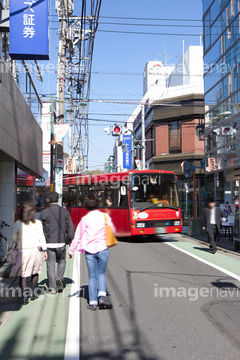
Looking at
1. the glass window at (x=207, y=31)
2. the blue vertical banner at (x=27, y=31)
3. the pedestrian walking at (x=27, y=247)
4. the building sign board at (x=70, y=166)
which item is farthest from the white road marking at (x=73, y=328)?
the building sign board at (x=70, y=166)

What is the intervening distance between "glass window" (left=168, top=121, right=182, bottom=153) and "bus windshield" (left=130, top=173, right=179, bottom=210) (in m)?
14.6

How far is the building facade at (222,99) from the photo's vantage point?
15.9 metres

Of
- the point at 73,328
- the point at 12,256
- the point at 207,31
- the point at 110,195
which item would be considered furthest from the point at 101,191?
the point at 73,328

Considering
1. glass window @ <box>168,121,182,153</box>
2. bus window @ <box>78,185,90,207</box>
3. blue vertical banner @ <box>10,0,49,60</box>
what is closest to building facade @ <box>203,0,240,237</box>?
bus window @ <box>78,185,90,207</box>

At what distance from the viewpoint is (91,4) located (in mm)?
11414

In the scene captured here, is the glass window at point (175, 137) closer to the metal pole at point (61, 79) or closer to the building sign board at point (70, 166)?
the building sign board at point (70, 166)

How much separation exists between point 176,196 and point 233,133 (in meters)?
3.51

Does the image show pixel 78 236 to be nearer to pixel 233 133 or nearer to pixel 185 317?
pixel 185 317

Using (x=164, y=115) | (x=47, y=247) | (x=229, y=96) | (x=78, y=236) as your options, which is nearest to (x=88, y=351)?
(x=78, y=236)

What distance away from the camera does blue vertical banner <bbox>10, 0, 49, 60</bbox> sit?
9.88m

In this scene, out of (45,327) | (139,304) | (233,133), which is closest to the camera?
(45,327)

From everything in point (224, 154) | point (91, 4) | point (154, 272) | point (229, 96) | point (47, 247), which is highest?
point (91, 4)

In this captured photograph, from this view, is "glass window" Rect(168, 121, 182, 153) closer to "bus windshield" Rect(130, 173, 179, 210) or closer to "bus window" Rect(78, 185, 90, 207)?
"bus window" Rect(78, 185, 90, 207)

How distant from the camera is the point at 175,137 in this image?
31.1 m
